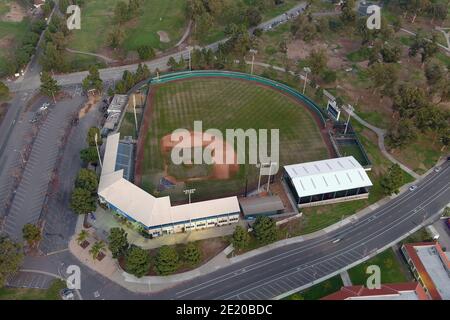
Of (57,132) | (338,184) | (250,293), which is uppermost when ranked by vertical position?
(57,132)

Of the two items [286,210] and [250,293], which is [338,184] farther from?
[250,293]

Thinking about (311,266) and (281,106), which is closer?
(311,266)

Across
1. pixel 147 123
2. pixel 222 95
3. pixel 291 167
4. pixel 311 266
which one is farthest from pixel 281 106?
pixel 311 266

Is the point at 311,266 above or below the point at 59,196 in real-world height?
below

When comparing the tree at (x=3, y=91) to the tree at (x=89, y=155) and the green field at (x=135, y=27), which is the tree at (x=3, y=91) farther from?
the tree at (x=89, y=155)

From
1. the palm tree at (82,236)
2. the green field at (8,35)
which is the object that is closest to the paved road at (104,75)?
the green field at (8,35)
